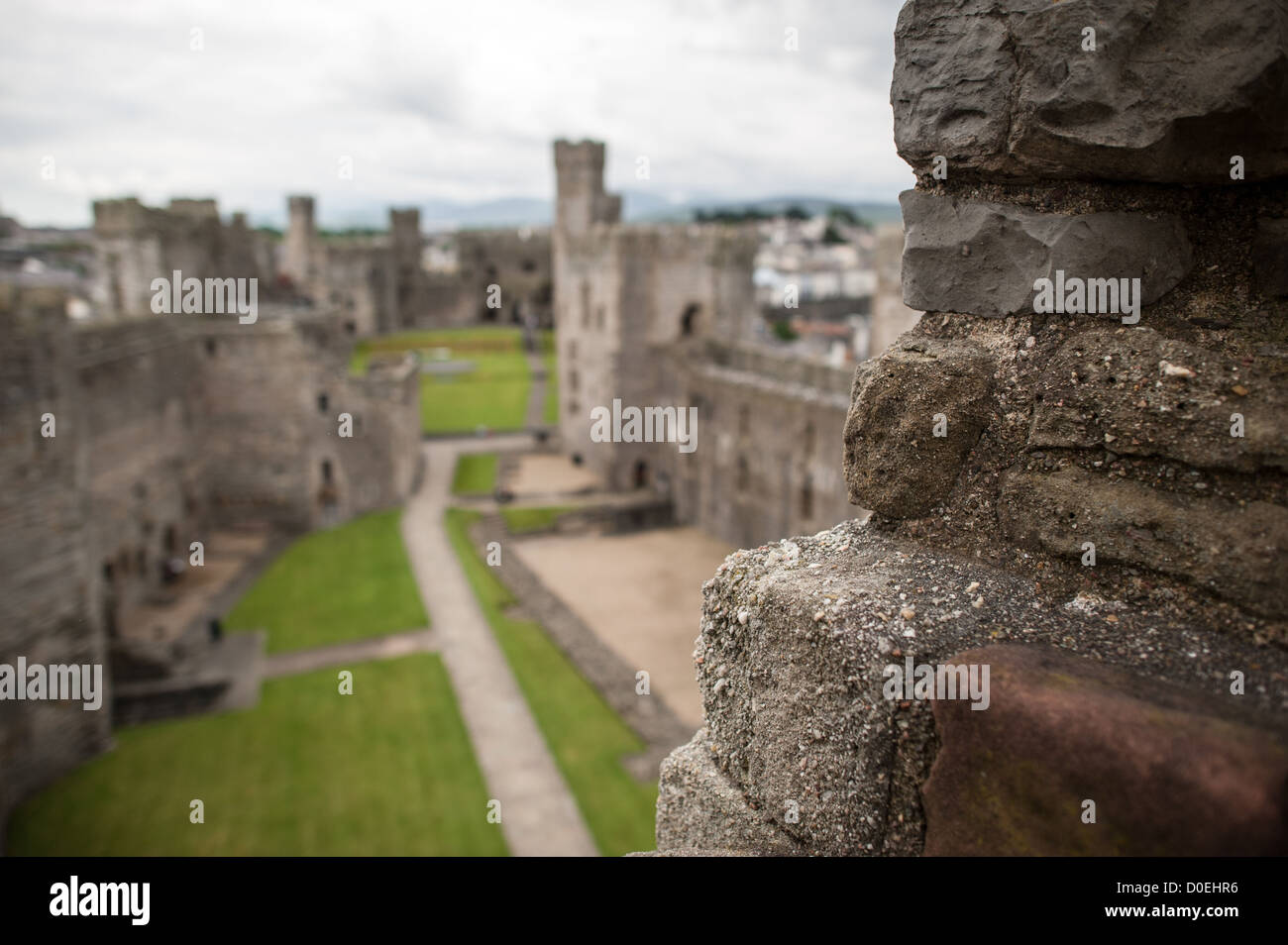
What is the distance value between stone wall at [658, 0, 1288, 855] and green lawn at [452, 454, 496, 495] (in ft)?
91.3

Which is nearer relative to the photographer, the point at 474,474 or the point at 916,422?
the point at 916,422

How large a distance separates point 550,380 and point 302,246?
2388cm

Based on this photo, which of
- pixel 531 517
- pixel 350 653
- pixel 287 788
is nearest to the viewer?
pixel 287 788

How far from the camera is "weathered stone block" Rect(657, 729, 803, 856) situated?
325 centimetres

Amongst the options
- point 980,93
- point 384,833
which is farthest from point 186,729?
point 980,93

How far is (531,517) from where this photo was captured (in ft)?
92.2

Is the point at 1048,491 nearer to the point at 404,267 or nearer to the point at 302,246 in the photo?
the point at 302,246

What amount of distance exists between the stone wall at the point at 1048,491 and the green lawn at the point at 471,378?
35800 mm

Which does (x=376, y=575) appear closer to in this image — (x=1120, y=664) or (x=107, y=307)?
(x=107, y=307)

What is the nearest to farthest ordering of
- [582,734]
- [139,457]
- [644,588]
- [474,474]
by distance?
[582,734], [139,457], [644,588], [474,474]

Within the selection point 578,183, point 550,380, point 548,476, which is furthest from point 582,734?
point 550,380

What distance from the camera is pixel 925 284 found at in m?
3.42

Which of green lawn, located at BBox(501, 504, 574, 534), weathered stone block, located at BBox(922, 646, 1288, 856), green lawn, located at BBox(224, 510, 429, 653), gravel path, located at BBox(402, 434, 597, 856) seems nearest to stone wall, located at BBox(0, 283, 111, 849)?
green lawn, located at BBox(224, 510, 429, 653)
